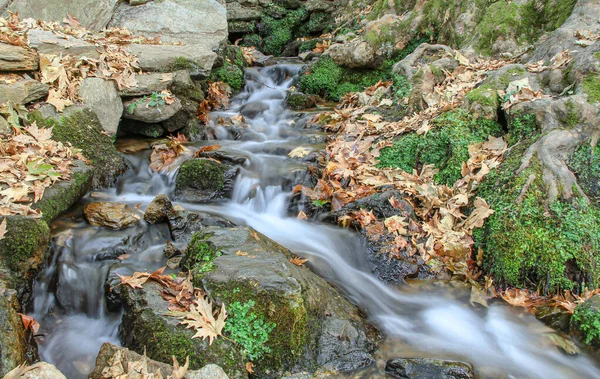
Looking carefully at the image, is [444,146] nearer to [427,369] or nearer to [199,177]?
[427,369]

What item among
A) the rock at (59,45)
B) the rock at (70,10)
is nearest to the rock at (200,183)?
the rock at (59,45)

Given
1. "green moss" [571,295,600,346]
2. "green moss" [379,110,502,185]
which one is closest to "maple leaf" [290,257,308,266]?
"green moss" [379,110,502,185]

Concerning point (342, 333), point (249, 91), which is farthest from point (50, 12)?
point (342, 333)

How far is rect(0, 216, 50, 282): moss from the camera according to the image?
4.02 m

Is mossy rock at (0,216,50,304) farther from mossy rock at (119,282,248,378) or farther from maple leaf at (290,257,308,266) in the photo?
maple leaf at (290,257,308,266)

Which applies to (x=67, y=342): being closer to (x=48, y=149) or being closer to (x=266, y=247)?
(x=266, y=247)

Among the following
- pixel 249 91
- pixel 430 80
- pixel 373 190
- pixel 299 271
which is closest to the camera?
pixel 299 271

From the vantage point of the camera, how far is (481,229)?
5.10 meters

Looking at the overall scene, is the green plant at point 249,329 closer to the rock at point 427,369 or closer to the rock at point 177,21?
the rock at point 427,369

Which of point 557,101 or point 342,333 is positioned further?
point 557,101

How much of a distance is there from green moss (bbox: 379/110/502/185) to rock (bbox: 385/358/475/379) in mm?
2753

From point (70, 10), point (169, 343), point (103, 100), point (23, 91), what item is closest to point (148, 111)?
point (103, 100)

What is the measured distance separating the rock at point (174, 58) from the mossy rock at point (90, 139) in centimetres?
205

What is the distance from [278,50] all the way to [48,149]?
11823mm
